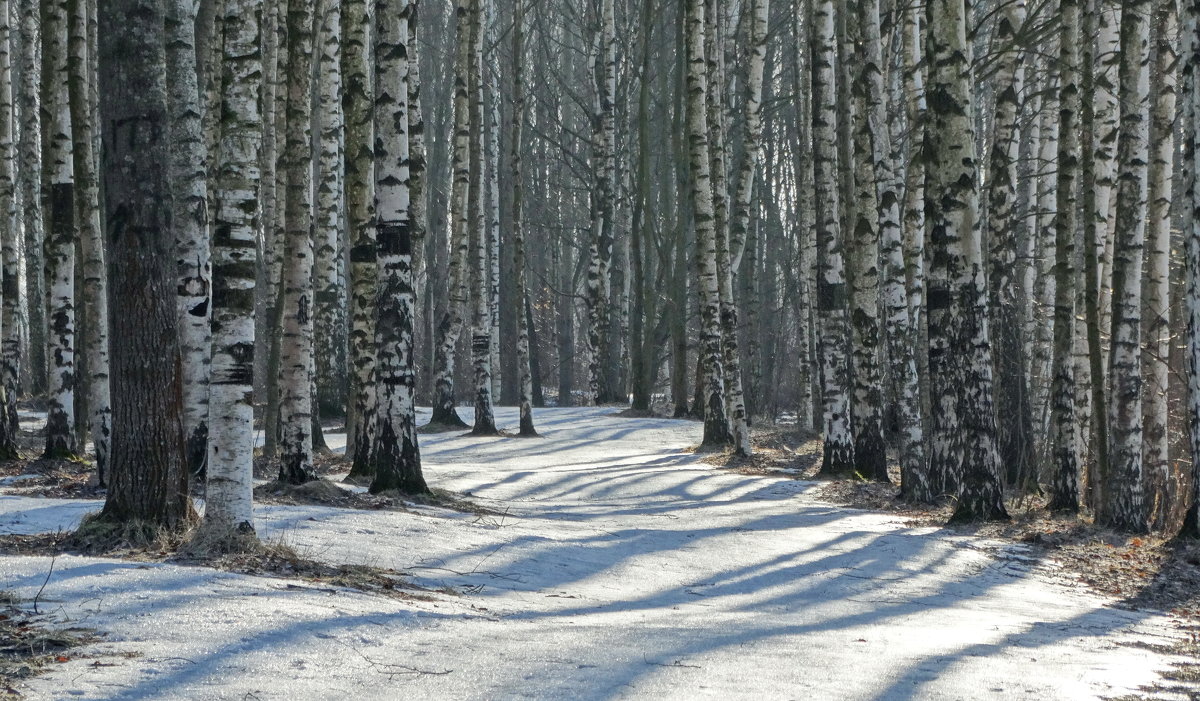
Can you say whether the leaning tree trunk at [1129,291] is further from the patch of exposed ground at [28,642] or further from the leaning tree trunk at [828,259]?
the patch of exposed ground at [28,642]

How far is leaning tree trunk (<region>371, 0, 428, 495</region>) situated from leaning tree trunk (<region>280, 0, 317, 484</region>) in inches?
29.0

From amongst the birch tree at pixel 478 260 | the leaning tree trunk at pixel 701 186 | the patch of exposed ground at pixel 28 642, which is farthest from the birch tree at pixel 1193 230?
the birch tree at pixel 478 260

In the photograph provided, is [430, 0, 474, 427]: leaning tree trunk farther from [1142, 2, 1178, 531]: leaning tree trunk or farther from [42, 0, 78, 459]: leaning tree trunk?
[1142, 2, 1178, 531]: leaning tree trunk

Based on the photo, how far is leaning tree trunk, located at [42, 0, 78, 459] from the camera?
43.2 ft

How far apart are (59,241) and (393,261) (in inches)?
169

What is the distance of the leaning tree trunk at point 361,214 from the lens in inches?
498

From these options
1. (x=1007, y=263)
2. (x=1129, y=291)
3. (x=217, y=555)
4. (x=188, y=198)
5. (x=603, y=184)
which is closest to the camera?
(x=217, y=555)

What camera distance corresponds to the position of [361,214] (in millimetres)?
13039

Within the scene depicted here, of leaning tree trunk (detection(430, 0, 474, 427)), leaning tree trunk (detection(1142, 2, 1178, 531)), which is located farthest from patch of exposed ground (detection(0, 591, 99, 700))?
leaning tree trunk (detection(430, 0, 474, 427))

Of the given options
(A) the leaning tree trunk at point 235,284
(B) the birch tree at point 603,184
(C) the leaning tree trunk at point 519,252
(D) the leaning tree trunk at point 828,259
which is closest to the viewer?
(A) the leaning tree trunk at point 235,284

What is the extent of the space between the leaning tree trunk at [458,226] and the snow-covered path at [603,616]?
34.8 feet

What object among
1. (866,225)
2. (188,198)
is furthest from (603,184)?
(188,198)

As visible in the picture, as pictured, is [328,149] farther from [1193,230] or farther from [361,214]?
[1193,230]

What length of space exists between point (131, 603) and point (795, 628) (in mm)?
3810
